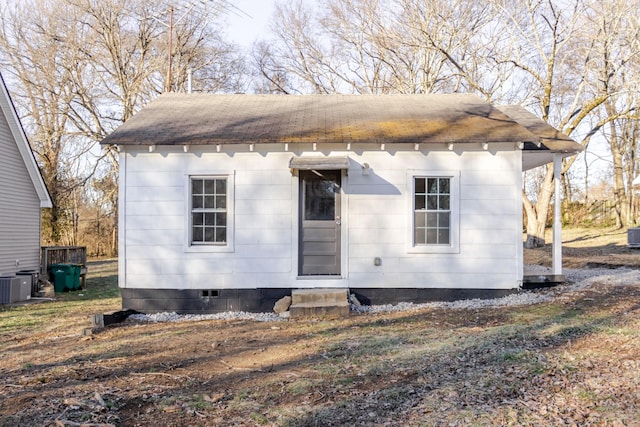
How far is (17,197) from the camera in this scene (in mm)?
14117

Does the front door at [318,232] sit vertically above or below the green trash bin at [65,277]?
above

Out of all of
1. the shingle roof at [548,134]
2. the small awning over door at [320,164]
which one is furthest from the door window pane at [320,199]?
the shingle roof at [548,134]

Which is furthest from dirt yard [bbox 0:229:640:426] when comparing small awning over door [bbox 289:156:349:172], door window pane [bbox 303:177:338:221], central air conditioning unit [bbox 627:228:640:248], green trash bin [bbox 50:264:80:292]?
central air conditioning unit [bbox 627:228:640:248]

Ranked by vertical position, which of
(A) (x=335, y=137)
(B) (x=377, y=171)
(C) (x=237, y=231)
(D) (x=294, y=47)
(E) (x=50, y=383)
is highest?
(D) (x=294, y=47)

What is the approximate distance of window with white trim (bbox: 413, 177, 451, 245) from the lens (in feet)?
30.2

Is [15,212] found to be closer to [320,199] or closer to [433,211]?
[320,199]

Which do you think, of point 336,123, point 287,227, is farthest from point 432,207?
point 287,227

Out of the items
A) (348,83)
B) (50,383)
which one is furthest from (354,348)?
(348,83)

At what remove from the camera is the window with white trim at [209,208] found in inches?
364

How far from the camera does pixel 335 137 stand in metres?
8.95

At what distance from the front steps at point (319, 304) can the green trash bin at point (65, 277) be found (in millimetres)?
8753

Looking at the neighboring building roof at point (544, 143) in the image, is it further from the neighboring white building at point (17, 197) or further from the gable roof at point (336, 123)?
the neighboring white building at point (17, 197)

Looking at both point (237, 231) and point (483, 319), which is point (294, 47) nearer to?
point (237, 231)

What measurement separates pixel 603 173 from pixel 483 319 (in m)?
30.1
